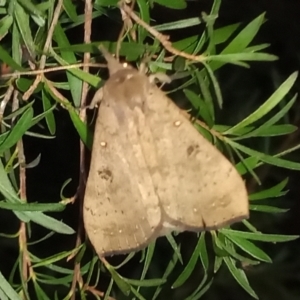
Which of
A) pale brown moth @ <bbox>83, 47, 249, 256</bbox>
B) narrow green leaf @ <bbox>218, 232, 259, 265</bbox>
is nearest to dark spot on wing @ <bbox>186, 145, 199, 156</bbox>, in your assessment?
pale brown moth @ <bbox>83, 47, 249, 256</bbox>

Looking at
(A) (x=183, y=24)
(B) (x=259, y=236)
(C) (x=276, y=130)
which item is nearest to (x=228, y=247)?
(B) (x=259, y=236)

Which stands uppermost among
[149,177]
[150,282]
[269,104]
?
[269,104]

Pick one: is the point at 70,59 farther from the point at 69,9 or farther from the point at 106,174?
the point at 106,174

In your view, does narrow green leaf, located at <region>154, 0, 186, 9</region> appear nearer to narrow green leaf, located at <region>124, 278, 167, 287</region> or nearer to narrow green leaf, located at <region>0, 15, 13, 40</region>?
narrow green leaf, located at <region>0, 15, 13, 40</region>

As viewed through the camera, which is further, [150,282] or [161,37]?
[150,282]

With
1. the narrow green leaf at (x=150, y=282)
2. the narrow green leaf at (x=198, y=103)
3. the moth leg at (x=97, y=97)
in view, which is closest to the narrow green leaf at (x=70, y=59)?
the moth leg at (x=97, y=97)

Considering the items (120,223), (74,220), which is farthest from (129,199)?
(74,220)

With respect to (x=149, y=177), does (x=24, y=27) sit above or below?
above

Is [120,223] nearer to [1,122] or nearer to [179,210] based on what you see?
[179,210]

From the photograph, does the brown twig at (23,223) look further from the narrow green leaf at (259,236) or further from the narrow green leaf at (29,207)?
the narrow green leaf at (259,236)
